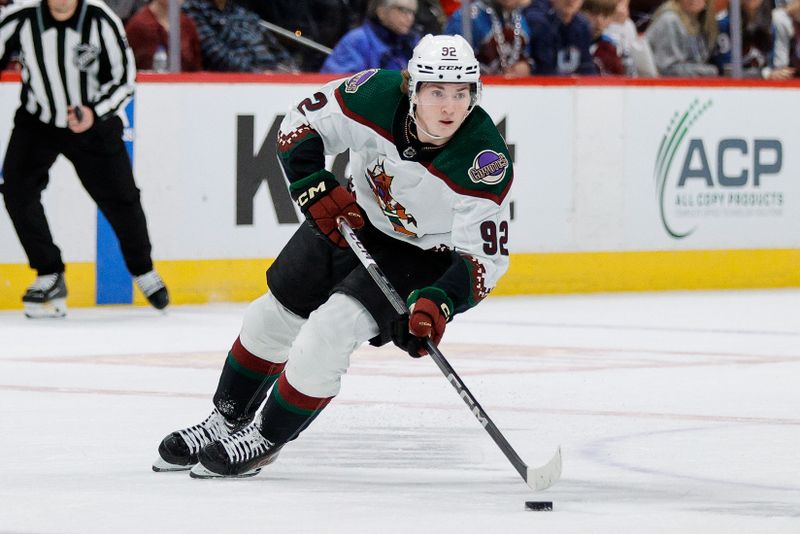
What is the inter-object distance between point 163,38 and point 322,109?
4.29 metres

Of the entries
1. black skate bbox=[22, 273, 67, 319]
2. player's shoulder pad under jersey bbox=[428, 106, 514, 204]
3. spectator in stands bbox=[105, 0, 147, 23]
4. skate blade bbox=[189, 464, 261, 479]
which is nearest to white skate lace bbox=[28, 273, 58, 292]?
black skate bbox=[22, 273, 67, 319]

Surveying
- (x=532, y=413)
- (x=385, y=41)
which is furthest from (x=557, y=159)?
(x=532, y=413)

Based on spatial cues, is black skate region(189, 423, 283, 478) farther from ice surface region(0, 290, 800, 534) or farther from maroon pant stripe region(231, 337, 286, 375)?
maroon pant stripe region(231, 337, 286, 375)

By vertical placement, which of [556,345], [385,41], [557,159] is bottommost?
[556,345]

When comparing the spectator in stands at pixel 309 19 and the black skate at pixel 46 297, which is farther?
the spectator in stands at pixel 309 19

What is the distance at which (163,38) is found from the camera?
324 inches

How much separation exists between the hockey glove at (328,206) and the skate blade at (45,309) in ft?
12.8

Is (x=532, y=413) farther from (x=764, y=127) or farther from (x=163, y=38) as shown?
(x=764, y=127)

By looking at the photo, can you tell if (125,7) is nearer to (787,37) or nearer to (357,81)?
(787,37)

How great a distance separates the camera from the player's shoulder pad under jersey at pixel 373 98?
13.1 ft

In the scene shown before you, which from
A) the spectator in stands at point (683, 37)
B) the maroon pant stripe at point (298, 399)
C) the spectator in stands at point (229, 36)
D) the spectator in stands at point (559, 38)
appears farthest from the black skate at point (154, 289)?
the maroon pant stripe at point (298, 399)

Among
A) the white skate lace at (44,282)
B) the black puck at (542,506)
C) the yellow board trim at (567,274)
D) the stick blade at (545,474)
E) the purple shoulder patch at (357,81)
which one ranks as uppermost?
the purple shoulder patch at (357,81)

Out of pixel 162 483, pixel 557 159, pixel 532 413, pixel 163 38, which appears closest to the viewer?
pixel 162 483

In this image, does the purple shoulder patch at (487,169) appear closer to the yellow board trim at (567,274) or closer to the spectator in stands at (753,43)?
the yellow board trim at (567,274)
